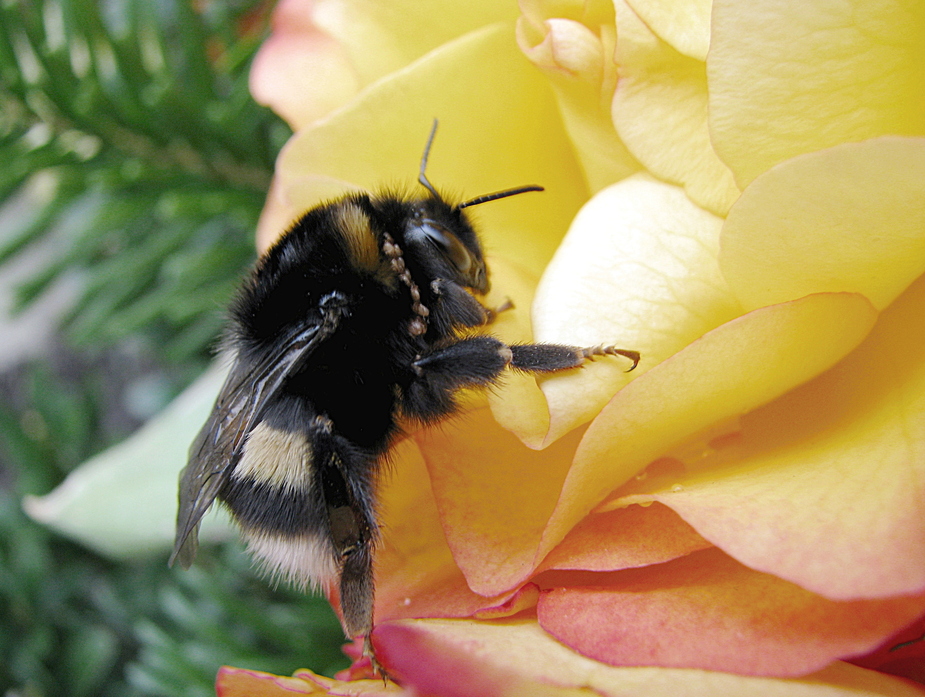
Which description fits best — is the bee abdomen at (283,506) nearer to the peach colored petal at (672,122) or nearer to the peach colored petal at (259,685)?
the peach colored petal at (259,685)

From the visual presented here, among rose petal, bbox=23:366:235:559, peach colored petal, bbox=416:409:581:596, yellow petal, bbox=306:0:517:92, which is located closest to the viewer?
peach colored petal, bbox=416:409:581:596

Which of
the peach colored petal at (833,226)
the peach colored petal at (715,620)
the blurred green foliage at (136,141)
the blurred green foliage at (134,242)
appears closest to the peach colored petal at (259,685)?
the peach colored petal at (715,620)

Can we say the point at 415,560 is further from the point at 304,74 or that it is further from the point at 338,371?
the point at 304,74

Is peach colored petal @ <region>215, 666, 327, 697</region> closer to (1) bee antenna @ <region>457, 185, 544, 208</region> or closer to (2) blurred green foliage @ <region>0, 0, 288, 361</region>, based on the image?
(1) bee antenna @ <region>457, 185, 544, 208</region>

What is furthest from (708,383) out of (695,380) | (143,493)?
(143,493)

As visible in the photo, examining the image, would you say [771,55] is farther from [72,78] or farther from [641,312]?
[72,78]

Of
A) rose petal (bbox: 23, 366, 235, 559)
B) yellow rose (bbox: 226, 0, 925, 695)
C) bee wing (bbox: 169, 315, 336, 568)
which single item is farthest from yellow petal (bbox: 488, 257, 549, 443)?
rose petal (bbox: 23, 366, 235, 559)
